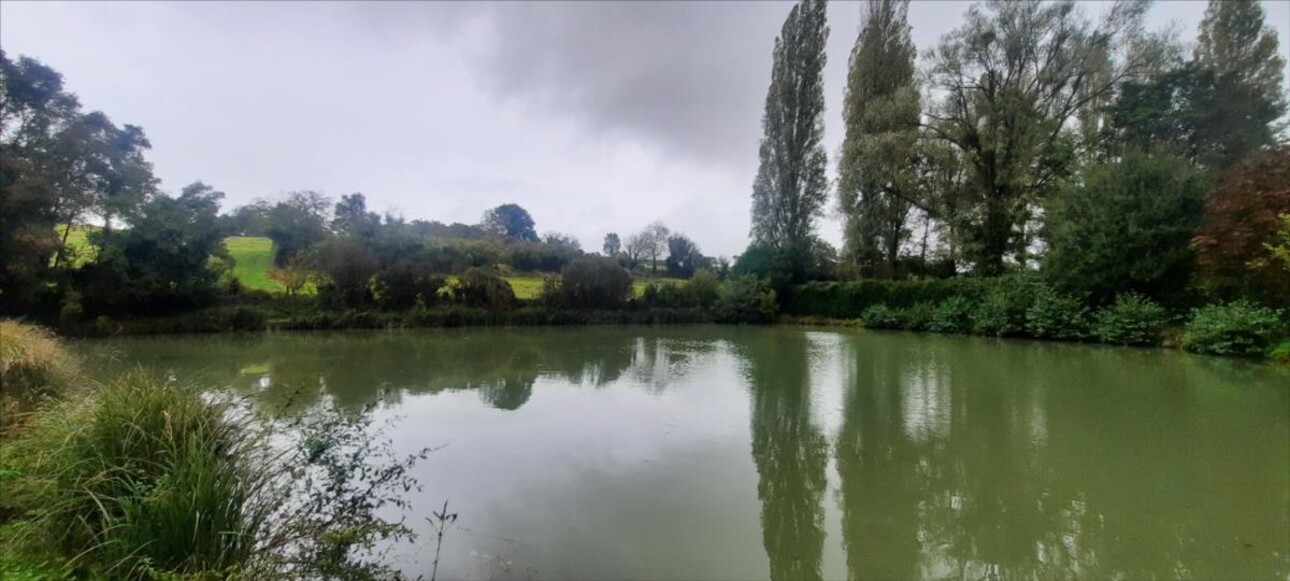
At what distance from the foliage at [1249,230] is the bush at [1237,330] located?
472 millimetres

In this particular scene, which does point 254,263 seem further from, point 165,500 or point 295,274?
point 165,500

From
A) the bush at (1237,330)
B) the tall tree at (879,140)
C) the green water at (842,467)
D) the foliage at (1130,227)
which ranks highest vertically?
the tall tree at (879,140)

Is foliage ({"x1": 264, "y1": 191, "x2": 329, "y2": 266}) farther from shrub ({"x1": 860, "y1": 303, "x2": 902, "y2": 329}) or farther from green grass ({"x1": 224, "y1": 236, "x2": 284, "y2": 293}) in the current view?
shrub ({"x1": 860, "y1": 303, "x2": 902, "y2": 329})

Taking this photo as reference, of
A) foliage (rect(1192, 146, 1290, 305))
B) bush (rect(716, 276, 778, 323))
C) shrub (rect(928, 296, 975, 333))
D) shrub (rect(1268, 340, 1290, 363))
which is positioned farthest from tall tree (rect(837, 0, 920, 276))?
shrub (rect(1268, 340, 1290, 363))

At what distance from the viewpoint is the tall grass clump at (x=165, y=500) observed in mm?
2031

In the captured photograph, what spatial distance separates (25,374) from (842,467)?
618 cm

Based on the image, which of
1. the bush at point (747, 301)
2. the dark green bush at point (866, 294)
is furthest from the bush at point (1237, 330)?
the bush at point (747, 301)

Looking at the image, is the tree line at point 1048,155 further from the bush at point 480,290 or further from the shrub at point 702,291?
the bush at point 480,290

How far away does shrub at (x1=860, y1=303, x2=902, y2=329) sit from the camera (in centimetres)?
1980

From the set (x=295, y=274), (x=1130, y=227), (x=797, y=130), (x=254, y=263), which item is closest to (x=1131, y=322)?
(x=1130, y=227)

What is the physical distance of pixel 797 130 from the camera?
83.6ft

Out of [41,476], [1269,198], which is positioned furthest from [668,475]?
[1269,198]

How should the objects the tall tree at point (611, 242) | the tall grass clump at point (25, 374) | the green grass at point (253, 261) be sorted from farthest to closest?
the tall tree at point (611, 242) < the green grass at point (253, 261) < the tall grass clump at point (25, 374)

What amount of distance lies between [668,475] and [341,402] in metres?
4.81
